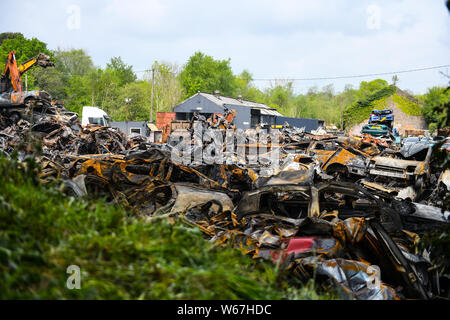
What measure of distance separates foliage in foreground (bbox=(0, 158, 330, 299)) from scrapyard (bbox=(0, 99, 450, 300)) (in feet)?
0.98

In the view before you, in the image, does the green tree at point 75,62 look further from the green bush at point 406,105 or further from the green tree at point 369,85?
the green tree at point 369,85

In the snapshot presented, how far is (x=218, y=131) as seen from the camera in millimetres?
10547

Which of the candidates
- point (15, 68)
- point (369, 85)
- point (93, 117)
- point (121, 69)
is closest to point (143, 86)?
point (121, 69)

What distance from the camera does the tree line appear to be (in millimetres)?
53375

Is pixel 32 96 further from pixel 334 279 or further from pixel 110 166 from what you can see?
pixel 334 279

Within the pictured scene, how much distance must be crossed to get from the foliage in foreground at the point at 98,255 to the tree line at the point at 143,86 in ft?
141

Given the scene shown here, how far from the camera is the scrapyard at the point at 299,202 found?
3.68 m

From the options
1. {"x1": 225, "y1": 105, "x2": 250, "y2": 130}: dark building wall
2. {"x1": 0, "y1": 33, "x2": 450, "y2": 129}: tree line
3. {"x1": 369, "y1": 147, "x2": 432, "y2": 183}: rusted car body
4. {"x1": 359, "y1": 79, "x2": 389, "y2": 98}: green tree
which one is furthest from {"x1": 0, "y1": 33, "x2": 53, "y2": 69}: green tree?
{"x1": 359, "y1": 79, "x2": 389, "y2": 98}: green tree

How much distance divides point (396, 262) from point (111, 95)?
5744 centimetres

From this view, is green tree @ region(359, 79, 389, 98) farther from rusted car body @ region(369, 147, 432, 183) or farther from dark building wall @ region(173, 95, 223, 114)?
rusted car body @ region(369, 147, 432, 183)

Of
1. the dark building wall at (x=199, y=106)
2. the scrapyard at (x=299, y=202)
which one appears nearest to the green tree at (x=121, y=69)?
the dark building wall at (x=199, y=106)

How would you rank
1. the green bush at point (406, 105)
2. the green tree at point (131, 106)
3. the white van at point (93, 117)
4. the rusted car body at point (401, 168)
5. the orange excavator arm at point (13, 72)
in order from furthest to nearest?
the green tree at point (131, 106), the green bush at point (406, 105), the white van at point (93, 117), the orange excavator arm at point (13, 72), the rusted car body at point (401, 168)

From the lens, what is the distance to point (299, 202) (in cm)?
549
